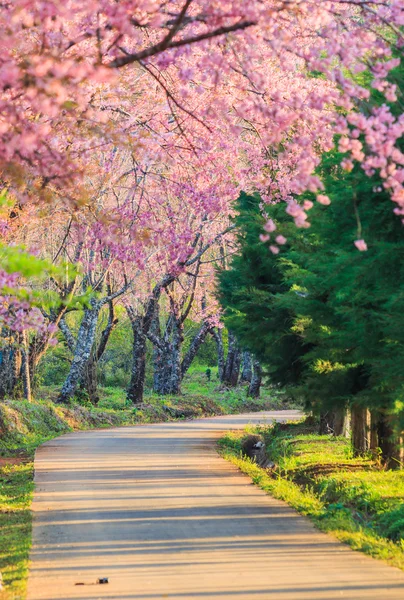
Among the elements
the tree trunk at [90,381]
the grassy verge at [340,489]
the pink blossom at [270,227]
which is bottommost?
the grassy verge at [340,489]

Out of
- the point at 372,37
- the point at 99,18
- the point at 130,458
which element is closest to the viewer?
the point at 372,37

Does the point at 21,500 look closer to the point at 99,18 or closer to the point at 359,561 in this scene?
the point at 359,561

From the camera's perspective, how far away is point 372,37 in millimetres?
7551

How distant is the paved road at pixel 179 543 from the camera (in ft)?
30.0

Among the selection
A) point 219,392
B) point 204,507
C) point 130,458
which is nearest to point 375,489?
point 204,507

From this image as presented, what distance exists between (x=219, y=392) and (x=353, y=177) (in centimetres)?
3795

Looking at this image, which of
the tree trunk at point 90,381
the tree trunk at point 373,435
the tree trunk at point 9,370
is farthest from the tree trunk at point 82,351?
the tree trunk at point 373,435

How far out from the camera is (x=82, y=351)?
33.2m

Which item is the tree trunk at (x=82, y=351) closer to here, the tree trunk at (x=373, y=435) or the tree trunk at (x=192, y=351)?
the tree trunk at (x=192, y=351)

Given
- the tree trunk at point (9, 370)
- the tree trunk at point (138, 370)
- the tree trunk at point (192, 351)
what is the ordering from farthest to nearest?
1. the tree trunk at point (192, 351)
2. the tree trunk at point (138, 370)
3. the tree trunk at point (9, 370)

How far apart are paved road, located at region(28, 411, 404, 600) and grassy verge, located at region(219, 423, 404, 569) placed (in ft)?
1.06

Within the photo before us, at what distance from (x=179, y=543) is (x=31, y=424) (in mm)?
16761

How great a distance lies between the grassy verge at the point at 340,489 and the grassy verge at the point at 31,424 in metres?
4.08

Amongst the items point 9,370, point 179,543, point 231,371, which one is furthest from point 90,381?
point 179,543
